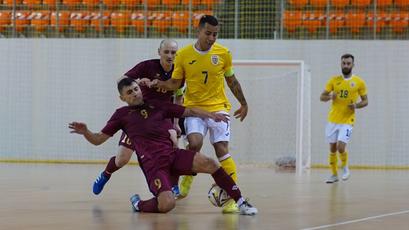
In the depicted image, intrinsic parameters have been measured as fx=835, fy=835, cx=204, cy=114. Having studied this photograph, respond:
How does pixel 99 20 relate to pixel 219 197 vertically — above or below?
above

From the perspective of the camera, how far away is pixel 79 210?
8.34 m

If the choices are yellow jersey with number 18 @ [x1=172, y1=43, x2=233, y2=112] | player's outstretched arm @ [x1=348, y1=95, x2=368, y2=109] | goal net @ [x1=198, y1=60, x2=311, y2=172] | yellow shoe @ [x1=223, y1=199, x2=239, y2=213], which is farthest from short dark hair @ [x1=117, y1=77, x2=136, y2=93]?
goal net @ [x1=198, y1=60, x2=311, y2=172]

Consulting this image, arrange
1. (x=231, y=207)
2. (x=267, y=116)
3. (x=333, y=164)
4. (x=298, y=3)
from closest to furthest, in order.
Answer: (x=231, y=207)
(x=333, y=164)
(x=267, y=116)
(x=298, y=3)

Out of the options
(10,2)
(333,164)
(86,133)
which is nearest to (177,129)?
(86,133)

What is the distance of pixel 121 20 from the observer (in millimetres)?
22375

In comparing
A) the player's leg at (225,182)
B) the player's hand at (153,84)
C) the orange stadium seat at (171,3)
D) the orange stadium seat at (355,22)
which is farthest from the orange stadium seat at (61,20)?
the player's leg at (225,182)

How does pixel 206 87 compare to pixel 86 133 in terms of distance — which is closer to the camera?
pixel 86 133

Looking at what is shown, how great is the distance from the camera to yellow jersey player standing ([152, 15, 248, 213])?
8836 millimetres

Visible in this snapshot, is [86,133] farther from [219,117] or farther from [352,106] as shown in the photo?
[352,106]

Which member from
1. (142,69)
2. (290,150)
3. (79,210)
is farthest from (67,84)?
(79,210)

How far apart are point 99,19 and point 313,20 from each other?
568cm

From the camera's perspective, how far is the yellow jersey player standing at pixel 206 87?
884 centimetres

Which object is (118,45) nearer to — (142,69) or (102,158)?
(102,158)

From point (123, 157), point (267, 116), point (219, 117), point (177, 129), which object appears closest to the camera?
point (219, 117)
